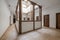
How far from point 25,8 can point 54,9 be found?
861 centimetres

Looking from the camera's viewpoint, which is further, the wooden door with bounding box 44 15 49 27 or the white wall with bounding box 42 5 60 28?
the wooden door with bounding box 44 15 49 27

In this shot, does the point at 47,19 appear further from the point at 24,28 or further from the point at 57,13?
the point at 24,28

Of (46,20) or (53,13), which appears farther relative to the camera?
(46,20)

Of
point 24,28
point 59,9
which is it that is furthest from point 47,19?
point 24,28

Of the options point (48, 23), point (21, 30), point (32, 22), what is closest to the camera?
point (21, 30)

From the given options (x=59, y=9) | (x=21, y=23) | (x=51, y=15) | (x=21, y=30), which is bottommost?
Result: (x=21, y=30)

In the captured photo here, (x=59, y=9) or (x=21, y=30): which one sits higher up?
(x=59, y=9)

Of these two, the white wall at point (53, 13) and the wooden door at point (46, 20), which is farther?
the wooden door at point (46, 20)

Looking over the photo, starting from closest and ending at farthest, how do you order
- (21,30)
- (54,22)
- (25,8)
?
(21,30) → (54,22) → (25,8)

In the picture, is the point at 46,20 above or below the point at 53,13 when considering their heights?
below

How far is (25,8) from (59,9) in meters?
9.40

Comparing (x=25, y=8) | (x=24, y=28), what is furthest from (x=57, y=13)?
(x=25, y=8)

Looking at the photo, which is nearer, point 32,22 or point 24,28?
point 24,28

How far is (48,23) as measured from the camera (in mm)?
9445
